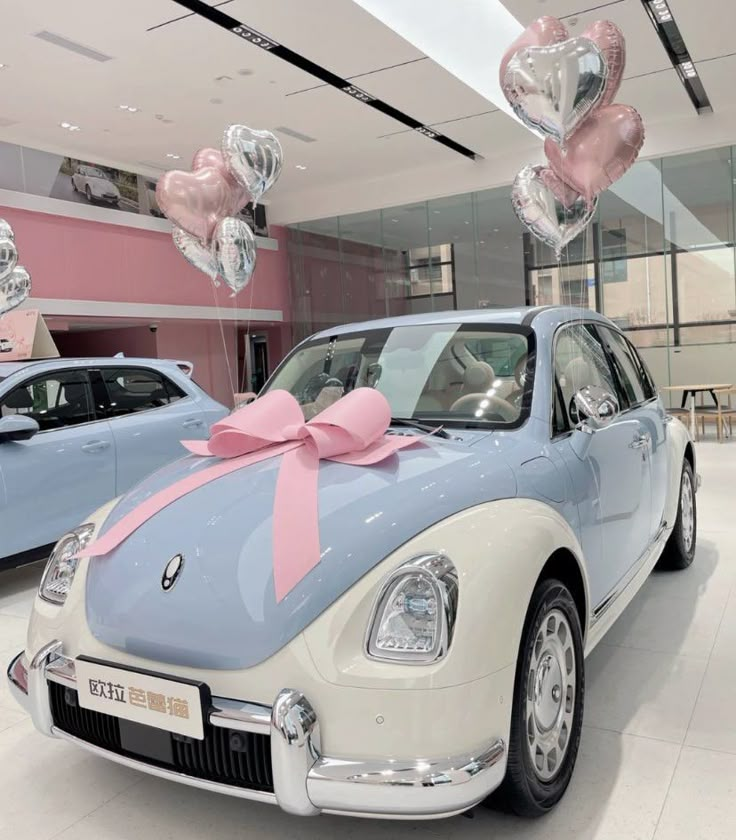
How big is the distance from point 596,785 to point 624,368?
1.85 metres

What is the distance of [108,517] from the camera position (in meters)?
2.20

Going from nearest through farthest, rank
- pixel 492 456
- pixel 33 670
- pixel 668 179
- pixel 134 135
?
pixel 33 670 → pixel 492 456 → pixel 134 135 → pixel 668 179

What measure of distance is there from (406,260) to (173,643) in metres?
14.1

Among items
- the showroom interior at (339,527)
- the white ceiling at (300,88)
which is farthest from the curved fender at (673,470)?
→ the white ceiling at (300,88)

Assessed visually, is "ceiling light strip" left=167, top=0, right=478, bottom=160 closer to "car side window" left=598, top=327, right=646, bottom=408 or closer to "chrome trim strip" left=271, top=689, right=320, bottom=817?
"car side window" left=598, top=327, right=646, bottom=408

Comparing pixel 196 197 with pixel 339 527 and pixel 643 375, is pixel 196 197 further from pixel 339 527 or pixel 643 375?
pixel 339 527

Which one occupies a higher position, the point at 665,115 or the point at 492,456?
the point at 665,115

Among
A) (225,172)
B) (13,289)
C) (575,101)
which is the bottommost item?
(13,289)

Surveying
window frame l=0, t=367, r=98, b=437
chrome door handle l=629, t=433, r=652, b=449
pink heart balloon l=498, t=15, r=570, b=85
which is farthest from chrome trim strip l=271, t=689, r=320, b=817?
pink heart balloon l=498, t=15, r=570, b=85

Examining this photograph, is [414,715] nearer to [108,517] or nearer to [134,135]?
[108,517]

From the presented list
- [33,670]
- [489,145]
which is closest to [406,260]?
[489,145]

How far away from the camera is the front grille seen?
5.14ft

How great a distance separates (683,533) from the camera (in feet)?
12.6

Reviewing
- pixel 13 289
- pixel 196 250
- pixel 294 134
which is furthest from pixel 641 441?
pixel 294 134
